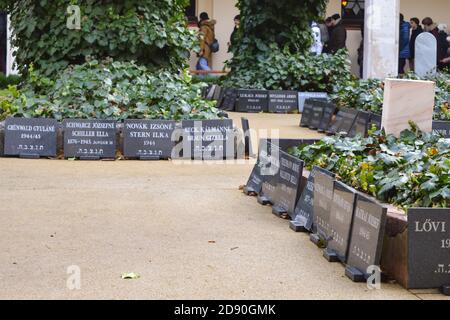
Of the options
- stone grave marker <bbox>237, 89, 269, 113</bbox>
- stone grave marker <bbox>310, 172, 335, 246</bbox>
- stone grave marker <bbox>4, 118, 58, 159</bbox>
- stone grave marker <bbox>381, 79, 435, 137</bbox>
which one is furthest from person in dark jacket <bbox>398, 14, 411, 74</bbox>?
stone grave marker <bbox>310, 172, 335, 246</bbox>

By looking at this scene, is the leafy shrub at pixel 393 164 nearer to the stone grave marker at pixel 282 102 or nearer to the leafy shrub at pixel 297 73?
the stone grave marker at pixel 282 102

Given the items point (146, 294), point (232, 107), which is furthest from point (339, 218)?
point (232, 107)

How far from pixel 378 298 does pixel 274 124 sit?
10339mm

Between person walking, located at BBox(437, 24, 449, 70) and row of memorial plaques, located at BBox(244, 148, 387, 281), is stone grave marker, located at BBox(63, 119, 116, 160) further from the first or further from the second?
person walking, located at BBox(437, 24, 449, 70)

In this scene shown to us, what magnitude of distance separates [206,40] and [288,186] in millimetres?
16960

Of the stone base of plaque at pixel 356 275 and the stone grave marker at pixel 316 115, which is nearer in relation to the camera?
the stone base of plaque at pixel 356 275

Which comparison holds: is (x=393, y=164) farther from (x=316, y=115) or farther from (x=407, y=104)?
(x=316, y=115)

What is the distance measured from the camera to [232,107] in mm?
18406

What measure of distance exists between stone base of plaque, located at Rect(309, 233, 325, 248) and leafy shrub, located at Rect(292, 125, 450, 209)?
44 cm

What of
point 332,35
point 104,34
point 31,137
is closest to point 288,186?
point 31,137

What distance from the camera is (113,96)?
1173 cm

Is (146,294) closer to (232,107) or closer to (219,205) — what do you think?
(219,205)

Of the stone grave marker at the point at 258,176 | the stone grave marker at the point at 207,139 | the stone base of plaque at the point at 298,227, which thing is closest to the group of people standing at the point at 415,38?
the stone grave marker at the point at 207,139

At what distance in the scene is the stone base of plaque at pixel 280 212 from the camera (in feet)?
26.3
